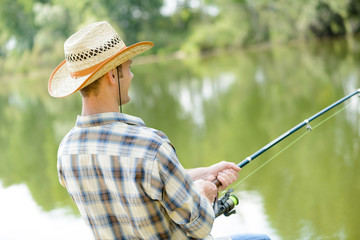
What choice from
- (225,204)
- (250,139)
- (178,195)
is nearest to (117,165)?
(178,195)

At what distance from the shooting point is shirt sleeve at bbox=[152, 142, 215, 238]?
1.15 m

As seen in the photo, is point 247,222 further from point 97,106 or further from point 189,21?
point 189,21

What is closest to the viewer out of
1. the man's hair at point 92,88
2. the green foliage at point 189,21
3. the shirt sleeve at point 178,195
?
the shirt sleeve at point 178,195

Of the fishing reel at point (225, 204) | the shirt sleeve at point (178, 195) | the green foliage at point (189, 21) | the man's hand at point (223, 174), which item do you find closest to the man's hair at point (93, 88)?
the shirt sleeve at point (178, 195)

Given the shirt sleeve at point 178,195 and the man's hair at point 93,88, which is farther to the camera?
the man's hair at point 93,88

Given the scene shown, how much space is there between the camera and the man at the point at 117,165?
1160mm

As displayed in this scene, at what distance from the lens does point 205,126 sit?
23.4ft

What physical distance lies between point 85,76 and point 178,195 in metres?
0.40

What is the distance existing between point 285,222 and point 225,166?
2.01m

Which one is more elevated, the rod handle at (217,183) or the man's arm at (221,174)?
the man's arm at (221,174)

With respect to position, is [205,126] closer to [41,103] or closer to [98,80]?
[98,80]

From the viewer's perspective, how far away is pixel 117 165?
117 cm

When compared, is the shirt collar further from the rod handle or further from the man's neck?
the rod handle

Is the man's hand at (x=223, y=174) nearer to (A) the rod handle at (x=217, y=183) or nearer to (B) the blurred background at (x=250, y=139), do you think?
(A) the rod handle at (x=217, y=183)
